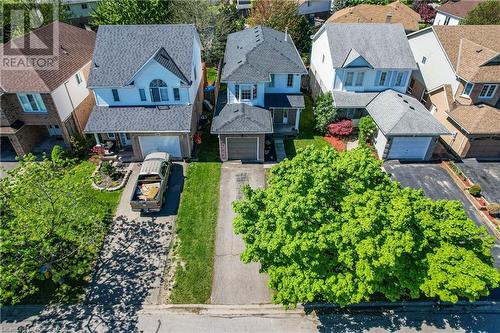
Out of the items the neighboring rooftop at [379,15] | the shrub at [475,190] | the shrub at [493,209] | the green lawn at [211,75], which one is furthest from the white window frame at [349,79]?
the neighboring rooftop at [379,15]

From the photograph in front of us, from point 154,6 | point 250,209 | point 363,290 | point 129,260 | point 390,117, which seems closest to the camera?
point 363,290

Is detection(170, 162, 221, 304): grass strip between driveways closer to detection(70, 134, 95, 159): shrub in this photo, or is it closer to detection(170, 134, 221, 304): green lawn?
detection(170, 134, 221, 304): green lawn

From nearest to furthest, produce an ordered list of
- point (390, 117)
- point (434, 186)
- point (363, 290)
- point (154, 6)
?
point (363, 290) → point (434, 186) → point (390, 117) → point (154, 6)

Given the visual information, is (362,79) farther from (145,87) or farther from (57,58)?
(57,58)

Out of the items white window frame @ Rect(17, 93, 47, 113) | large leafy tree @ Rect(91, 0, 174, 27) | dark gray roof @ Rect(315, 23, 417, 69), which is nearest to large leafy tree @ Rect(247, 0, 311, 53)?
dark gray roof @ Rect(315, 23, 417, 69)

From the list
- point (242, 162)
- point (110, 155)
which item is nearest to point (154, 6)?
point (110, 155)

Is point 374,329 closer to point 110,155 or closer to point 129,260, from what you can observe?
point 129,260

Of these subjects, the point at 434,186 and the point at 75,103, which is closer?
the point at 434,186
